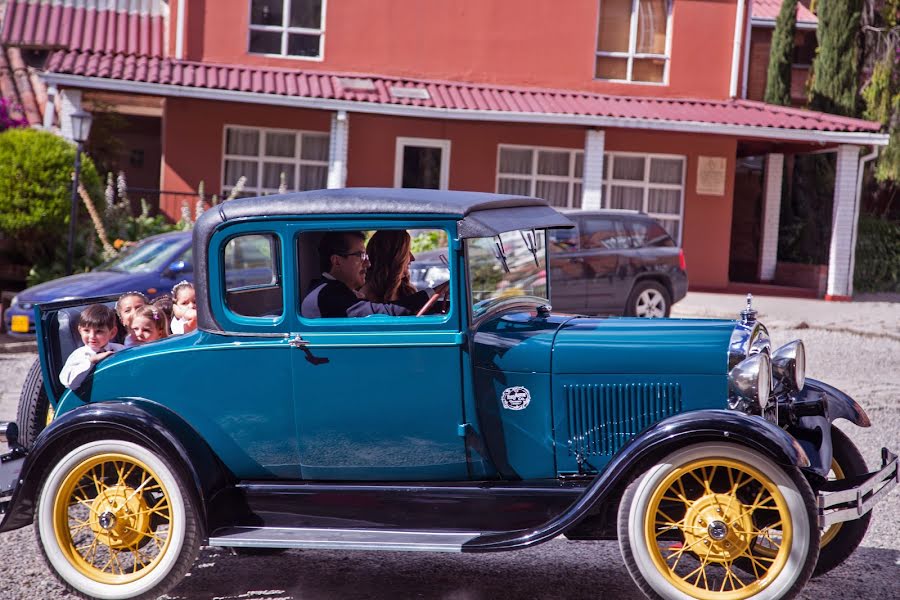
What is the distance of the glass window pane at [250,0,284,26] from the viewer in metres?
20.7

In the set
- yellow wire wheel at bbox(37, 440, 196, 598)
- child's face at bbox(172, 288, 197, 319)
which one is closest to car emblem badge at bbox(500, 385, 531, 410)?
yellow wire wheel at bbox(37, 440, 196, 598)

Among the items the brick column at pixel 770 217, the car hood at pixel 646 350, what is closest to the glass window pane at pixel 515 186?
the brick column at pixel 770 217

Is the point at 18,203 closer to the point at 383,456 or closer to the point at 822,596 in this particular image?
the point at 383,456

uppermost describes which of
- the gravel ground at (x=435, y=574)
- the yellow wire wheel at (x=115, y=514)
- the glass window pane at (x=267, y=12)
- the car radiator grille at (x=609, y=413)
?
the glass window pane at (x=267, y=12)

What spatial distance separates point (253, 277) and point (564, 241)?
32.1ft

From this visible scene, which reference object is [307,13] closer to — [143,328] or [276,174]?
[276,174]

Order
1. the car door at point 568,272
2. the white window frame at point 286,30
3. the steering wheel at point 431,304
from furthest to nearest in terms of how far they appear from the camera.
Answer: the white window frame at point 286,30 < the car door at point 568,272 < the steering wheel at point 431,304

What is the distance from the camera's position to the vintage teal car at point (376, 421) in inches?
171

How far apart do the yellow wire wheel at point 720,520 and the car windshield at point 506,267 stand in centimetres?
110

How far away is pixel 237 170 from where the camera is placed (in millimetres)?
20922

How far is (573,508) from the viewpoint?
417 centimetres

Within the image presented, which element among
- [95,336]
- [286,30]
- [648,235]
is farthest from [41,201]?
[95,336]

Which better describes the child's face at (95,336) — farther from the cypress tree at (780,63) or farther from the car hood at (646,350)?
the cypress tree at (780,63)

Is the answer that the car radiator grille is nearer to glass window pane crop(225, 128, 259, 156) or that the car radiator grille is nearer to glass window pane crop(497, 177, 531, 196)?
glass window pane crop(497, 177, 531, 196)
